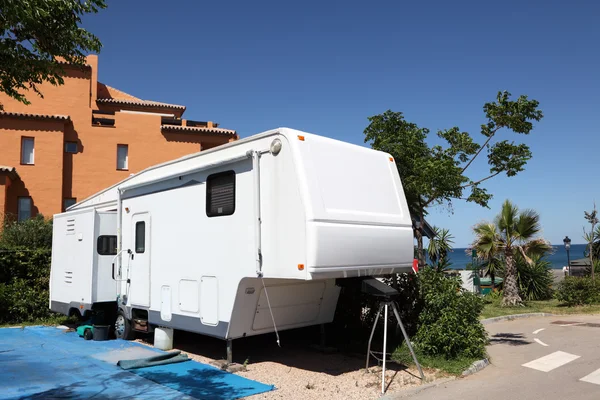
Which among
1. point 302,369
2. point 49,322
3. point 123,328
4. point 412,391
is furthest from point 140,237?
point 412,391

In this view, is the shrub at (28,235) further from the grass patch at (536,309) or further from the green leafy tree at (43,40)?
the grass patch at (536,309)

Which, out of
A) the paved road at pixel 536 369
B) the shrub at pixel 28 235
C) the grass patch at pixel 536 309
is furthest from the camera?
the shrub at pixel 28 235

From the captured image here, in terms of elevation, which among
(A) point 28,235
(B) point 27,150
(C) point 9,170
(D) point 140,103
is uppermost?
(D) point 140,103

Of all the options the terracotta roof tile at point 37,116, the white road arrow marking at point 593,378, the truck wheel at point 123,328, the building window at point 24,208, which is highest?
the terracotta roof tile at point 37,116

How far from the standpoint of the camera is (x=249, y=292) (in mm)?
7449

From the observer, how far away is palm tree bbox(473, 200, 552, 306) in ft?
59.0

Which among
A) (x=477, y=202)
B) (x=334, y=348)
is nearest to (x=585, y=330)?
(x=477, y=202)

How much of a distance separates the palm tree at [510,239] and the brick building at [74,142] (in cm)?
1323

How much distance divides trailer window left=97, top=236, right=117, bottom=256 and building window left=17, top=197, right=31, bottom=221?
13.1 metres

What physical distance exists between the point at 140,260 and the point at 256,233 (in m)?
3.58

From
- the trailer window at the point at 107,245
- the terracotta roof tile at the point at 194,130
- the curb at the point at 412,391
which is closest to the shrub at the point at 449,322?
the curb at the point at 412,391

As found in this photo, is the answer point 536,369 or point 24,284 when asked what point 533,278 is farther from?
point 24,284

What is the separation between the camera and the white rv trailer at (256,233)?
6.71m

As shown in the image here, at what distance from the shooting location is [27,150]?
72.3 ft
